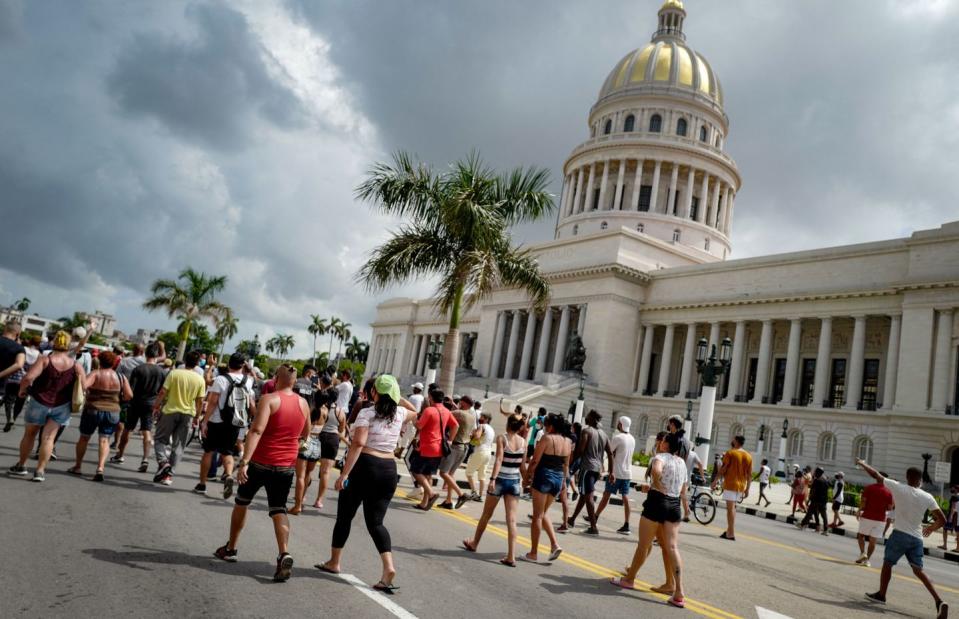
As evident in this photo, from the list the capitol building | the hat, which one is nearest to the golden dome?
the capitol building

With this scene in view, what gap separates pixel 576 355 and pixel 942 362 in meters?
22.5

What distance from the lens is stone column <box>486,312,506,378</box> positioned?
6078cm

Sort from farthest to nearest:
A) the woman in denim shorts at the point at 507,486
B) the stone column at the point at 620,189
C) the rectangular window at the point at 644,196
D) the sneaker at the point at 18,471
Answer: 1. the rectangular window at the point at 644,196
2. the stone column at the point at 620,189
3. the sneaker at the point at 18,471
4. the woman in denim shorts at the point at 507,486

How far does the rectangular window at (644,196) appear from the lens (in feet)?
224

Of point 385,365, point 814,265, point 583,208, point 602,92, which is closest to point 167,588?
point 814,265

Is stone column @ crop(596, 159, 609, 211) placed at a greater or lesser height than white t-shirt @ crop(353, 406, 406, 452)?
greater

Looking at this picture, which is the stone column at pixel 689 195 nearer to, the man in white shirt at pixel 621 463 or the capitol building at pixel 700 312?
the capitol building at pixel 700 312

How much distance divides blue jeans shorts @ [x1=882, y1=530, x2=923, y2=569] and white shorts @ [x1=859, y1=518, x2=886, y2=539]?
327 cm

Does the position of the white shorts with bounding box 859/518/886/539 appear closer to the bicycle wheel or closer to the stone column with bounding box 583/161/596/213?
the bicycle wheel

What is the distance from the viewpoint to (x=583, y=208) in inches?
2822

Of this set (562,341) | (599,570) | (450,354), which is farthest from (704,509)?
(562,341)

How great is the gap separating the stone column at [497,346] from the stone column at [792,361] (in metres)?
24.2

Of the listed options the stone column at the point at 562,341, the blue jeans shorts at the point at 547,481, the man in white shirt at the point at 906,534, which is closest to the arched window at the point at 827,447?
the stone column at the point at 562,341

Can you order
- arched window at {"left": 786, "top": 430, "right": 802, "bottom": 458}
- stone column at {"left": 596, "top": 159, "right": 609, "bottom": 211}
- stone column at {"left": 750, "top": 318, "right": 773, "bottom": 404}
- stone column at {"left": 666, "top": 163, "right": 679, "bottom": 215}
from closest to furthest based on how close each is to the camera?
arched window at {"left": 786, "top": 430, "right": 802, "bottom": 458}, stone column at {"left": 750, "top": 318, "right": 773, "bottom": 404}, stone column at {"left": 666, "top": 163, "right": 679, "bottom": 215}, stone column at {"left": 596, "top": 159, "right": 609, "bottom": 211}
